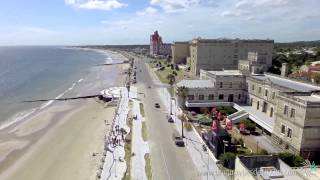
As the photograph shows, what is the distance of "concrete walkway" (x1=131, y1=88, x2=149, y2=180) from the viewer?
119 ft

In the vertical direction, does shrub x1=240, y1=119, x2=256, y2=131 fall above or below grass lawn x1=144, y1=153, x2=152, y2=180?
above

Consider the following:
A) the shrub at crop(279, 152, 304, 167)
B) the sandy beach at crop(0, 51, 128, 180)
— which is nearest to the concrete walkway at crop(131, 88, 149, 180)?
the sandy beach at crop(0, 51, 128, 180)

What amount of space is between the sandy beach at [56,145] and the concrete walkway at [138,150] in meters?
5.13

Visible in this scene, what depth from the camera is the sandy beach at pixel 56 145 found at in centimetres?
4178

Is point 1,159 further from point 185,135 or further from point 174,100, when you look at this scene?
point 174,100

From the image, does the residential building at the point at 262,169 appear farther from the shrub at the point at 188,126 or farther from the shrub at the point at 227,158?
the shrub at the point at 188,126

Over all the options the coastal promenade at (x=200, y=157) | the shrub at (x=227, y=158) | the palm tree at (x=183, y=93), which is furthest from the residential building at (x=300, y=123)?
the palm tree at (x=183, y=93)

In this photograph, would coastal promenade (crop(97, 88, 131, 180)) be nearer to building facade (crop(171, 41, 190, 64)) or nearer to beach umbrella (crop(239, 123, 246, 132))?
beach umbrella (crop(239, 123, 246, 132))

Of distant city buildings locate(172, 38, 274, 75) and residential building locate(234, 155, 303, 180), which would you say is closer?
residential building locate(234, 155, 303, 180)

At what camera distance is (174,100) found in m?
74.8

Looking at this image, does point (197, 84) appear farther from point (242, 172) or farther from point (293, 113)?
point (242, 172)

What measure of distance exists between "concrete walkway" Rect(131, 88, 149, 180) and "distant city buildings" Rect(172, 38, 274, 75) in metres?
59.8

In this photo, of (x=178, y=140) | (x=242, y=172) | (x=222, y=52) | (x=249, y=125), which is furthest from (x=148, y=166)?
(x=222, y=52)

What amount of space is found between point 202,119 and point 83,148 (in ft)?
69.7
